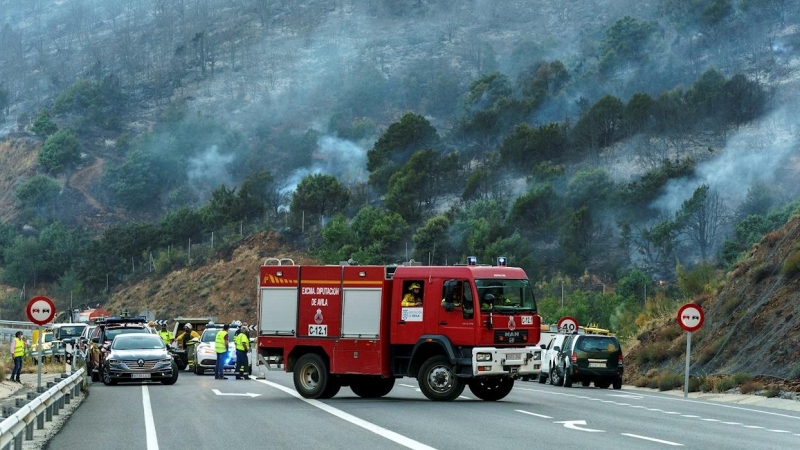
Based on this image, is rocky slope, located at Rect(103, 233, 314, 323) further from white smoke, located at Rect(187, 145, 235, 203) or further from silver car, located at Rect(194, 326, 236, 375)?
silver car, located at Rect(194, 326, 236, 375)

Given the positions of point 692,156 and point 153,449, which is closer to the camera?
point 153,449

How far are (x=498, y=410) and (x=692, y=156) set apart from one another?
9230cm

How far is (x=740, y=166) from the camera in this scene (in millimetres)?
106812

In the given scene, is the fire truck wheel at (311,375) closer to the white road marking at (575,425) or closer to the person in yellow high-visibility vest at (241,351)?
the white road marking at (575,425)

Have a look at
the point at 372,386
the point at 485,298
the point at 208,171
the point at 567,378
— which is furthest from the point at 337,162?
the point at 485,298

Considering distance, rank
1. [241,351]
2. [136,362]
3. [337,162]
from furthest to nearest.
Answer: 1. [337,162]
2. [241,351]
3. [136,362]

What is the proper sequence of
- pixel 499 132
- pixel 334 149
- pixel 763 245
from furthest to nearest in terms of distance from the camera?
pixel 334 149, pixel 499 132, pixel 763 245

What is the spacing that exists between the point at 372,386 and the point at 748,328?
1776 centimetres

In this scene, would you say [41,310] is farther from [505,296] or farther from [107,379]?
[505,296]

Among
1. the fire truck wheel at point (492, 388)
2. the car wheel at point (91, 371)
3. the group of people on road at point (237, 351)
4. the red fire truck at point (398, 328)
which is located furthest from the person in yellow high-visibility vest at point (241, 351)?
the fire truck wheel at point (492, 388)

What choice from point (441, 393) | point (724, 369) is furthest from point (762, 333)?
point (441, 393)

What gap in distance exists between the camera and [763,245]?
159 feet

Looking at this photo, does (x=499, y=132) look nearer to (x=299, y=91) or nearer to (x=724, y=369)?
(x=299, y=91)

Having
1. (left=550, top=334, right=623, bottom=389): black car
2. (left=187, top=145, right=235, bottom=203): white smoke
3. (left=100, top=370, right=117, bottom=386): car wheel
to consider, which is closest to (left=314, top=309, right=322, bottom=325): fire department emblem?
(left=100, top=370, right=117, bottom=386): car wheel
